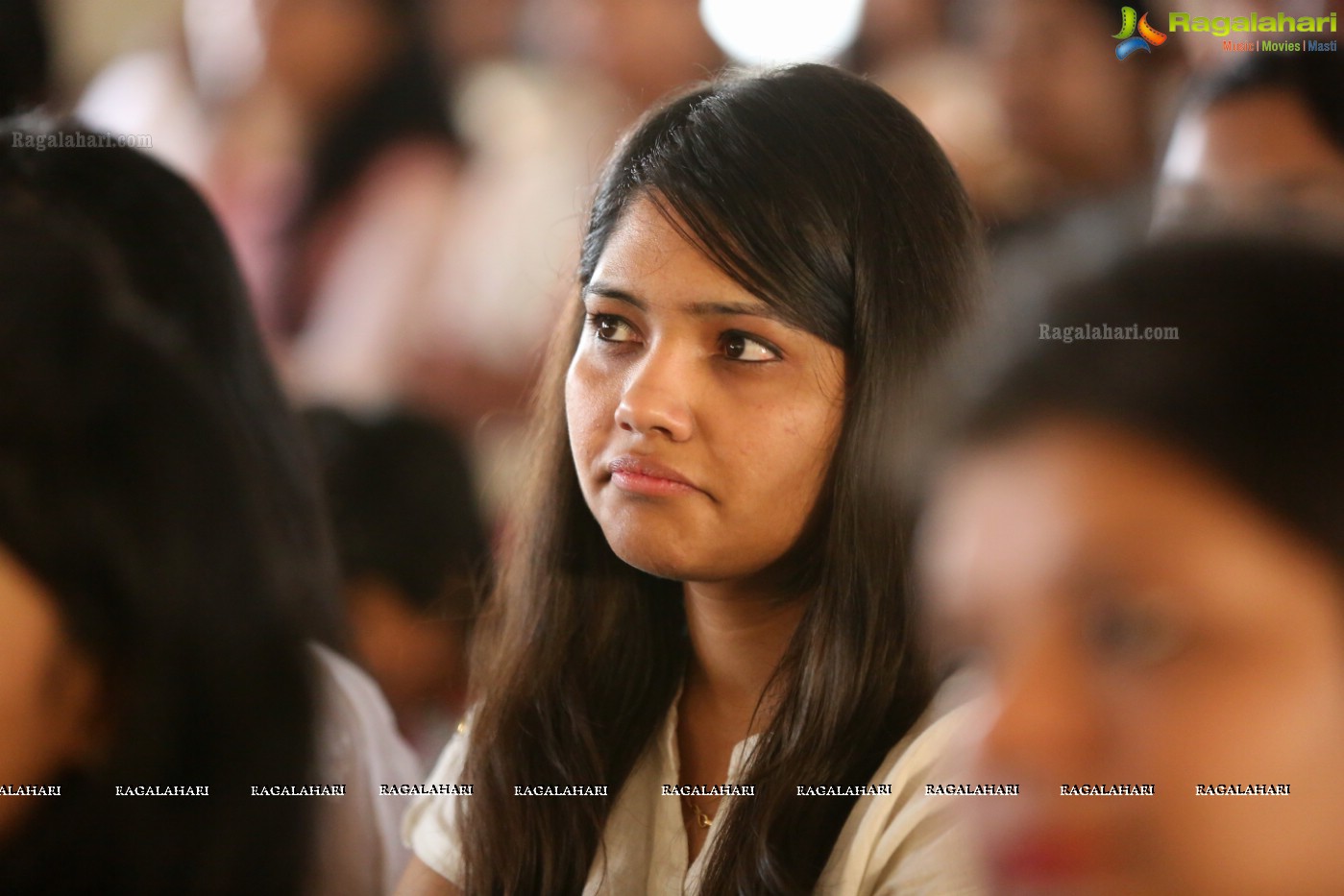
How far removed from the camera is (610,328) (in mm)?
1022

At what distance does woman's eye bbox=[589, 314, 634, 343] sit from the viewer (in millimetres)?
1009

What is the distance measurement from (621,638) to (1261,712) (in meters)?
0.75

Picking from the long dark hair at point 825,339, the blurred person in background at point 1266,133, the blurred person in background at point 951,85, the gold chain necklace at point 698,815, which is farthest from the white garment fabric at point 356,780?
the blurred person in background at point 951,85

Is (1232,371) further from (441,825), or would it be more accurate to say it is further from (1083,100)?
(1083,100)

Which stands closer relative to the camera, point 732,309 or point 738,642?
point 732,309

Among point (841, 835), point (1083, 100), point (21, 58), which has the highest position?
point (21, 58)

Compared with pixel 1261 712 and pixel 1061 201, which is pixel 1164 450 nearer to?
pixel 1261 712

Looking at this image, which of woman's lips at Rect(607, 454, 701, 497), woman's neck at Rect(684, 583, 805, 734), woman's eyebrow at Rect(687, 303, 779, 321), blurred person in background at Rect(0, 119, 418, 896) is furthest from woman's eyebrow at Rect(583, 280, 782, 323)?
blurred person in background at Rect(0, 119, 418, 896)

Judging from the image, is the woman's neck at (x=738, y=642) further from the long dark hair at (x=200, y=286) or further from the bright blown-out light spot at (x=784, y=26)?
the bright blown-out light spot at (x=784, y=26)

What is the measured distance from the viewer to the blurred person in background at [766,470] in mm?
943

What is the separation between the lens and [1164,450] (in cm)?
50

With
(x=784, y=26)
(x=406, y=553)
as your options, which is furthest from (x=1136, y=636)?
(x=784, y=26)

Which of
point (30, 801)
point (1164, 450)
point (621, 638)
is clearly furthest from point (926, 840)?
point (30, 801)

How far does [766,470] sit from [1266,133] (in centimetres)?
85
